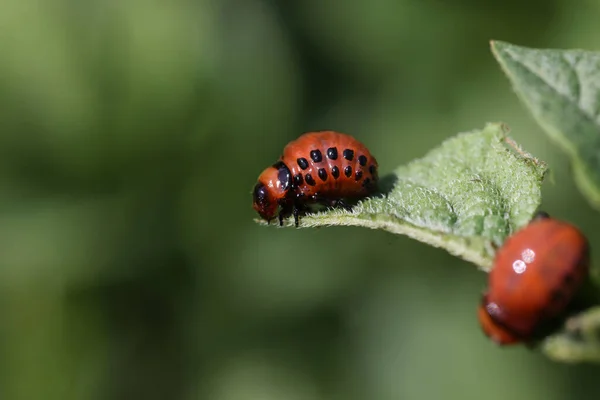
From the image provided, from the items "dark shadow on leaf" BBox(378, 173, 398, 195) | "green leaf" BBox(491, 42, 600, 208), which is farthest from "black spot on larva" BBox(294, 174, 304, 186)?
"green leaf" BBox(491, 42, 600, 208)

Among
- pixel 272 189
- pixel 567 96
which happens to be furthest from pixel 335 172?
pixel 567 96

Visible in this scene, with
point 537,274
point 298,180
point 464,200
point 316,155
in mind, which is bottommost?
point 537,274

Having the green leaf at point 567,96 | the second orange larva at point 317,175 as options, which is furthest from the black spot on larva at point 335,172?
the green leaf at point 567,96

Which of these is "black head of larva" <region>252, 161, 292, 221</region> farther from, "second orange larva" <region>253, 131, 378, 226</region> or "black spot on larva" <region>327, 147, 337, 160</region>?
"black spot on larva" <region>327, 147, 337, 160</region>

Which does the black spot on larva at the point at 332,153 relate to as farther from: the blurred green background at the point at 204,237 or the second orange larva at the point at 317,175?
the blurred green background at the point at 204,237

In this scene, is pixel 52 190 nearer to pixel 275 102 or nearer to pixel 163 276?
pixel 163 276

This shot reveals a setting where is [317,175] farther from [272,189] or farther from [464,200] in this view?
[464,200]

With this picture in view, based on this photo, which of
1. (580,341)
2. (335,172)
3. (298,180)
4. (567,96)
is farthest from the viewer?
(298,180)

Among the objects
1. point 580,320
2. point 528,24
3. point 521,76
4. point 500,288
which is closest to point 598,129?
Result: point 521,76
